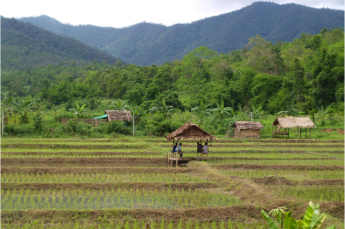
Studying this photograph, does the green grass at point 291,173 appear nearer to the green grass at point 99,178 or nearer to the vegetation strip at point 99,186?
the green grass at point 99,178

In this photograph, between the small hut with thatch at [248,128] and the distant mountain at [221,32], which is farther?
the distant mountain at [221,32]

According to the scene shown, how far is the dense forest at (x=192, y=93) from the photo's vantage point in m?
32.0

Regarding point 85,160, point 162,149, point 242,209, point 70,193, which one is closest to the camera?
point 242,209

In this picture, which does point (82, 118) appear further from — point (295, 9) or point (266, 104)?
point (295, 9)

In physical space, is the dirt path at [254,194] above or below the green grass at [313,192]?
above

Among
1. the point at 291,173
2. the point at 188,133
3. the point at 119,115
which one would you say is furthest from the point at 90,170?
the point at 119,115

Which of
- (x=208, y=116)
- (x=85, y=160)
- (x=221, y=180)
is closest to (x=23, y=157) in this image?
(x=85, y=160)

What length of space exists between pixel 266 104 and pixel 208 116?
14508mm

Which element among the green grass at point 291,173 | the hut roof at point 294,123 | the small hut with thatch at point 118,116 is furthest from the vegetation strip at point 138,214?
the small hut with thatch at point 118,116

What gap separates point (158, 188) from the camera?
12047mm

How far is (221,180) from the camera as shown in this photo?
13227mm

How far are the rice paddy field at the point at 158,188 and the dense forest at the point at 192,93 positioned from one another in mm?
11546

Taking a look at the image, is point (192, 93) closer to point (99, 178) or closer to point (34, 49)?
point (99, 178)

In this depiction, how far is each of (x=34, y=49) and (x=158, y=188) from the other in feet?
280
